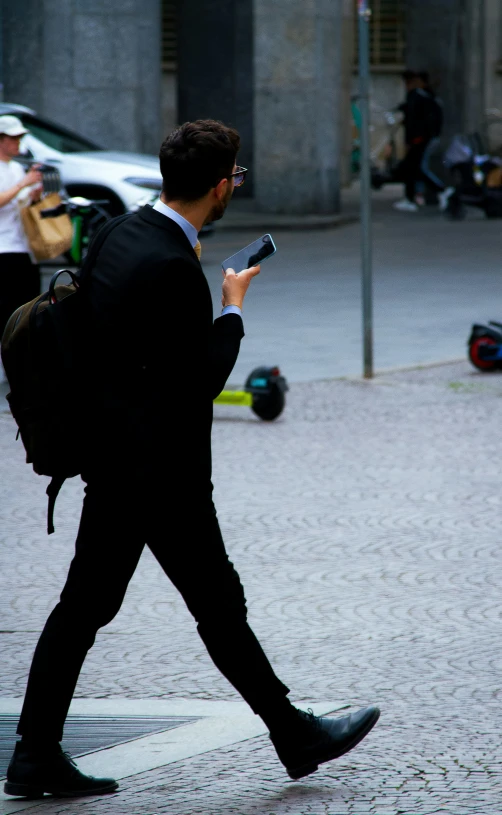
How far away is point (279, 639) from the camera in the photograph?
16.3 ft

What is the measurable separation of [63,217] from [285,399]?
73.7 inches

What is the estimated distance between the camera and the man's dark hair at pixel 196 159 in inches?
140

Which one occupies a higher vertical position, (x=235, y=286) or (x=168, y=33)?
(x=168, y=33)

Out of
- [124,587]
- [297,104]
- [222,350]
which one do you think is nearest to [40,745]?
[124,587]

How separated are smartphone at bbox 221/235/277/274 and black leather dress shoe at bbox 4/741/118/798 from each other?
4.21ft

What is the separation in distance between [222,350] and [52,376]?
1.35 feet

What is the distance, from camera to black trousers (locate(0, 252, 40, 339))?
935 cm

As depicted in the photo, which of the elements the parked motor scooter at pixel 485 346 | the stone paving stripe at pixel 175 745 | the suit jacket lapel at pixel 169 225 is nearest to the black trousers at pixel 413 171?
the parked motor scooter at pixel 485 346

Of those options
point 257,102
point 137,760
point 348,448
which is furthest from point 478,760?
point 257,102

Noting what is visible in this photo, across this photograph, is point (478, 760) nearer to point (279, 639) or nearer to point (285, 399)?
point (279, 639)

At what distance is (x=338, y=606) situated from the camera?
534 centimetres

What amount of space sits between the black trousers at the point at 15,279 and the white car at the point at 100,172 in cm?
735

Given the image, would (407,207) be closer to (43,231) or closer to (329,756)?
(43,231)

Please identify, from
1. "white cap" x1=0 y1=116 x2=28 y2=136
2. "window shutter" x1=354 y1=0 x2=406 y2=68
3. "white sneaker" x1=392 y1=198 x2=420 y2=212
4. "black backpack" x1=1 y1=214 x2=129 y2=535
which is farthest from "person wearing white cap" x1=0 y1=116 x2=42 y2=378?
"window shutter" x1=354 y1=0 x2=406 y2=68
